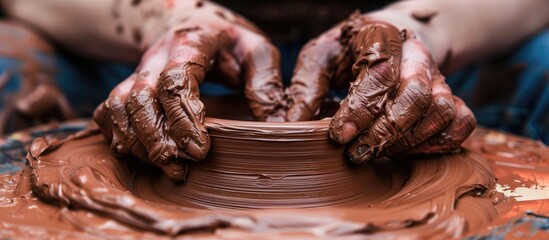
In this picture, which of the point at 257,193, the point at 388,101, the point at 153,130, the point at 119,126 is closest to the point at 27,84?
the point at 119,126

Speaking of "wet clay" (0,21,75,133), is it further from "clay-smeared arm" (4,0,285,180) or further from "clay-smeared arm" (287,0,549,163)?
"clay-smeared arm" (287,0,549,163)

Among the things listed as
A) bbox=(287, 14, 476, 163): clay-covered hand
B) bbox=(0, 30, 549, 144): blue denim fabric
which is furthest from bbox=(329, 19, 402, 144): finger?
bbox=(0, 30, 549, 144): blue denim fabric

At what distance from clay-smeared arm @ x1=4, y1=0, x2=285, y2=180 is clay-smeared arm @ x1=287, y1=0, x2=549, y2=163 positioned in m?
0.09

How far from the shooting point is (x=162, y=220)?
0.82 meters

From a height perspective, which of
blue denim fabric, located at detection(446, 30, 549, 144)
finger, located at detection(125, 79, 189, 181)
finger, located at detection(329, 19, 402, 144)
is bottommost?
blue denim fabric, located at detection(446, 30, 549, 144)

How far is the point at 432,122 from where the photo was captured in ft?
3.60

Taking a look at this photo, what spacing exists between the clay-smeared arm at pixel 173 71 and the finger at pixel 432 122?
0.27 meters

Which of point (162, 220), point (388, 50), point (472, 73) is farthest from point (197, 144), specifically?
point (472, 73)

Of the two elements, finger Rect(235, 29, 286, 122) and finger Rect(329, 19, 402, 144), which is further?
finger Rect(235, 29, 286, 122)

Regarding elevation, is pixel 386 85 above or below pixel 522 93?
above

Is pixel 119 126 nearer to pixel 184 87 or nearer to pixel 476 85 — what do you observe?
pixel 184 87

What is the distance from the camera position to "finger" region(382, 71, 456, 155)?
3.57ft

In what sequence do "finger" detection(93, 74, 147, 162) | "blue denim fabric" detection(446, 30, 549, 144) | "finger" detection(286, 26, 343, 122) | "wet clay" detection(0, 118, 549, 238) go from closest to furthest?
"wet clay" detection(0, 118, 549, 238) → "finger" detection(93, 74, 147, 162) → "finger" detection(286, 26, 343, 122) → "blue denim fabric" detection(446, 30, 549, 144)

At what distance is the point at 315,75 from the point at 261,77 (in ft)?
0.38
